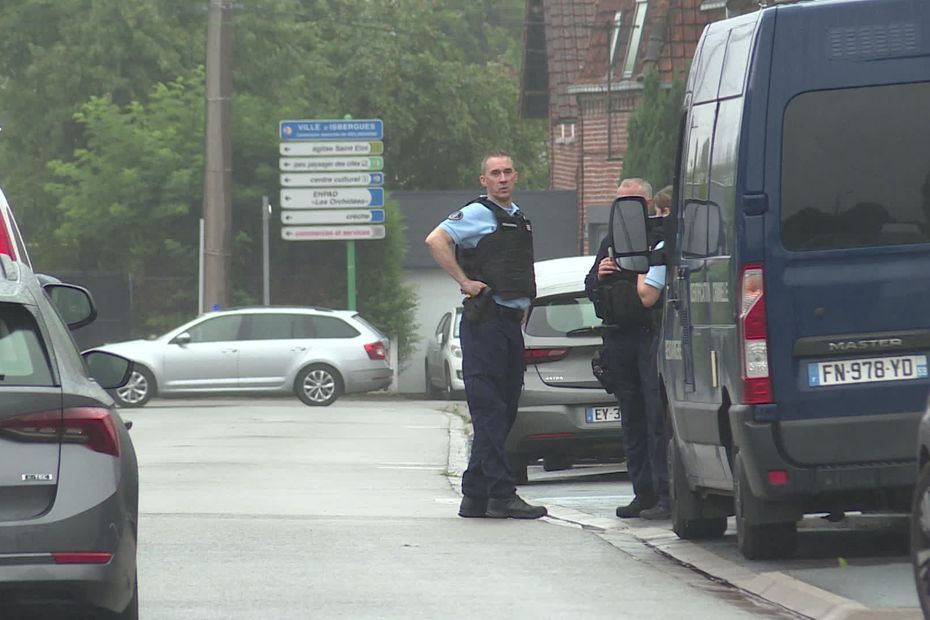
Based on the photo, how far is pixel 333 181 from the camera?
4038cm

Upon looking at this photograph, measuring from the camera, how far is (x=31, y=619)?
800 cm

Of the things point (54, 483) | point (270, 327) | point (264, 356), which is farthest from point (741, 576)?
point (270, 327)

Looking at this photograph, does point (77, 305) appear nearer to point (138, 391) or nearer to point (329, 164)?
point (138, 391)

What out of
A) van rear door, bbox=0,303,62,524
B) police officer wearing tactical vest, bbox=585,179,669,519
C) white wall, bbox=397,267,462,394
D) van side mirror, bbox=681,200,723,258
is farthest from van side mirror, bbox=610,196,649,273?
white wall, bbox=397,267,462,394

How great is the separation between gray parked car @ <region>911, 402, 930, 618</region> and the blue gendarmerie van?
5.11 feet

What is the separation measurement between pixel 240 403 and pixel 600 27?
14.1 m

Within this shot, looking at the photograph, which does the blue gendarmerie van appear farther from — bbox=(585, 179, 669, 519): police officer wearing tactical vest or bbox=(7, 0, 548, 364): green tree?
bbox=(7, 0, 548, 364): green tree

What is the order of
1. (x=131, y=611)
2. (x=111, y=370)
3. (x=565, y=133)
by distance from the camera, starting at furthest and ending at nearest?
(x=565, y=133) → (x=111, y=370) → (x=131, y=611)

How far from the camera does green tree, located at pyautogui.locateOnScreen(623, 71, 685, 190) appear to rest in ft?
121

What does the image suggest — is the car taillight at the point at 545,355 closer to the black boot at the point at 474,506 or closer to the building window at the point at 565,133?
the black boot at the point at 474,506

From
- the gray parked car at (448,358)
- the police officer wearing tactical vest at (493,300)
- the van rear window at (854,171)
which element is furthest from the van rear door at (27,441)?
the gray parked car at (448,358)

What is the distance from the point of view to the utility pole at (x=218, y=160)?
1423 inches

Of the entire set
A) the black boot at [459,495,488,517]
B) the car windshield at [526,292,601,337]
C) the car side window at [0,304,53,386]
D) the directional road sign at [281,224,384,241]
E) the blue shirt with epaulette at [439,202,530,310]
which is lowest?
the black boot at [459,495,488,517]

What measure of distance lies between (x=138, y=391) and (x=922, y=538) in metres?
27.0
